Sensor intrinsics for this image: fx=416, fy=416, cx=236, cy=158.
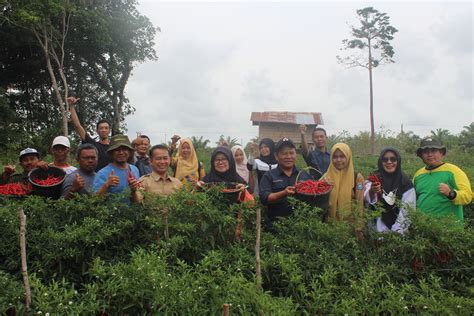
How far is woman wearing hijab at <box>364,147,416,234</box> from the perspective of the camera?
4230 mm

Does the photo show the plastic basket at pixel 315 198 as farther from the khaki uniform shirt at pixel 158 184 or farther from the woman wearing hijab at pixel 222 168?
the khaki uniform shirt at pixel 158 184

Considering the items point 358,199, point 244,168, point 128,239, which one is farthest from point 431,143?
point 128,239

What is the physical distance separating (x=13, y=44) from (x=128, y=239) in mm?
19552

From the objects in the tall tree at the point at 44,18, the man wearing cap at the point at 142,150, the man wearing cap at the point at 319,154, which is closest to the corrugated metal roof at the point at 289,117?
the tall tree at the point at 44,18

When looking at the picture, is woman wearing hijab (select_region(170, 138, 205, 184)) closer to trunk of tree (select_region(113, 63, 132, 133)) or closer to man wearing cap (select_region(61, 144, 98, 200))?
man wearing cap (select_region(61, 144, 98, 200))

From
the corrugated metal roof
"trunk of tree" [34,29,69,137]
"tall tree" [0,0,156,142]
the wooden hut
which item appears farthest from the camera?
the corrugated metal roof

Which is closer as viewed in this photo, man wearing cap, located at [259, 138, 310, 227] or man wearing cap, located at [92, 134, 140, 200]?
man wearing cap, located at [92, 134, 140, 200]

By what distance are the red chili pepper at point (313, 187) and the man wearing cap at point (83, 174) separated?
196cm

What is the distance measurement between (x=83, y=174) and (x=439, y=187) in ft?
11.9

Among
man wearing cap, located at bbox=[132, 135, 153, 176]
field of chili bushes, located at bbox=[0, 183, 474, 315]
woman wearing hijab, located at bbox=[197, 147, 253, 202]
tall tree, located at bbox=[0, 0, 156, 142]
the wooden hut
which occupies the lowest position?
field of chili bushes, located at bbox=[0, 183, 474, 315]

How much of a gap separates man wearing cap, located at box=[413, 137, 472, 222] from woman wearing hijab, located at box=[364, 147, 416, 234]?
221mm

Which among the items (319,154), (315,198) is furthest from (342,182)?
(319,154)

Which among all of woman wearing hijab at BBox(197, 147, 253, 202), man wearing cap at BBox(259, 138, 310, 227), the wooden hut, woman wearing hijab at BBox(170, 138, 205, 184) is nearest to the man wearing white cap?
woman wearing hijab at BBox(170, 138, 205, 184)

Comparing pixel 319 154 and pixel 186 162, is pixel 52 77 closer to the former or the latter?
pixel 186 162
